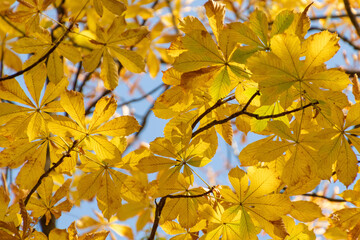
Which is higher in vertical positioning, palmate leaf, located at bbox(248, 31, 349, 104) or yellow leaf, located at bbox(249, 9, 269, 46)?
yellow leaf, located at bbox(249, 9, 269, 46)

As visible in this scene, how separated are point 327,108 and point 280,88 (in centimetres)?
13

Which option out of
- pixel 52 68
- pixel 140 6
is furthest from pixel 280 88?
pixel 140 6

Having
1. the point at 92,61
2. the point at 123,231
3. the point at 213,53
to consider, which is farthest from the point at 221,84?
the point at 123,231

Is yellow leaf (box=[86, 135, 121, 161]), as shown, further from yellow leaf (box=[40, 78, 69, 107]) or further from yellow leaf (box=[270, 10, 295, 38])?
yellow leaf (box=[270, 10, 295, 38])

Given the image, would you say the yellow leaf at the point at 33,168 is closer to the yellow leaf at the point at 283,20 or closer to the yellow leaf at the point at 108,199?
the yellow leaf at the point at 108,199

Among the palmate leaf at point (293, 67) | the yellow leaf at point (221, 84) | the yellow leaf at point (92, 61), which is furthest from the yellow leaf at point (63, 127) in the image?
the palmate leaf at point (293, 67)

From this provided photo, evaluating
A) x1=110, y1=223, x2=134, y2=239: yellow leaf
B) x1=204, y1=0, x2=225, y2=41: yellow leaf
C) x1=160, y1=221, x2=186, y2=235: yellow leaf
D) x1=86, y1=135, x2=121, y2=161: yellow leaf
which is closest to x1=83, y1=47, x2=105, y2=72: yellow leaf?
x1=86, y1=135, x2=121, y2=161: yellow leaf

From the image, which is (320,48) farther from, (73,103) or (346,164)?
(73,103)

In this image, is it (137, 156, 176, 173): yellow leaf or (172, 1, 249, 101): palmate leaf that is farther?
(137, 156, 176, 173): yellow leaf

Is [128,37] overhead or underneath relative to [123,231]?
overhead

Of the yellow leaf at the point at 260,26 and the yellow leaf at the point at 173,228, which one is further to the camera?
the yellow leaf at the point at 173,228

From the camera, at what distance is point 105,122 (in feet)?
3.38

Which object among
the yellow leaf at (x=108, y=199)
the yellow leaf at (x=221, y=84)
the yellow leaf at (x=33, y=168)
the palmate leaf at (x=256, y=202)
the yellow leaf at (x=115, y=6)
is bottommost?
the palmate leaf at (x=256, y=202)

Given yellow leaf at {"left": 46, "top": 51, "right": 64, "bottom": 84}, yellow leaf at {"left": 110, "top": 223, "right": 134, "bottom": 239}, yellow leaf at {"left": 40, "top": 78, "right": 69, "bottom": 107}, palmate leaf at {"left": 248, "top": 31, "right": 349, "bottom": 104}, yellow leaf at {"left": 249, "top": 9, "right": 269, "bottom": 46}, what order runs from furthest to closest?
yellow leaf at {"left": 110, "top": 223, "right": 134, "bottom": 239}
yellow leaf at {"left": 46, "top": 51, "right": 64, "bottom": 84}
yellow leaf at {"left": 40, "top": 78, "right": 69, "bottom": 107}
yellow leaf at {"left": 249, "top": 9, "right": 269, "bottom": 46}
palmate leaf at {"left": 248, "top": 31, "right": 349, "bottom": 104}
